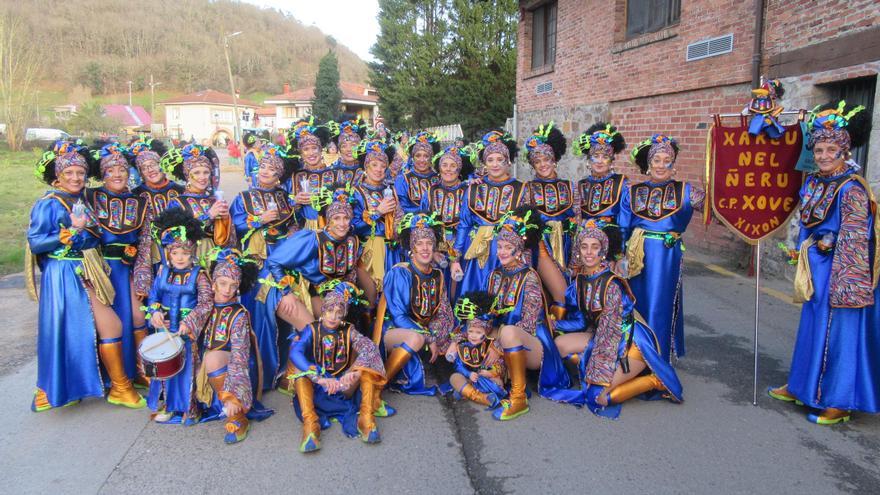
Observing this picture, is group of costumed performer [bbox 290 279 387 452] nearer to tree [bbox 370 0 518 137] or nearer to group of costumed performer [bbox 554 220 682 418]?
group of costumed performer [bbox 554 220 682 418]

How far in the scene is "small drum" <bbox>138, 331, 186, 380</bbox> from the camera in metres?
3.67

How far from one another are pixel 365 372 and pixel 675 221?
264 cm

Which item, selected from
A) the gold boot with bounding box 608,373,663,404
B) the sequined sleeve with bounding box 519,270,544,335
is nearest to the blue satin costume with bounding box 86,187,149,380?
the sequined sleeve with bounding box 519,270,544,335

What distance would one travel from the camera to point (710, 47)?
28.6ft

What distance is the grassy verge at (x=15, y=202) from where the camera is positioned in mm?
9234

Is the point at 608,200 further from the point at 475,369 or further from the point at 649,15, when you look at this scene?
the point at 649,15

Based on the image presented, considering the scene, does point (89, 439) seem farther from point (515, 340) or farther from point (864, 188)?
point (864, 188)

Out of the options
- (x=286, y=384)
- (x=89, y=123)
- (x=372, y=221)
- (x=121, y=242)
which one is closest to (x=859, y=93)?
(x=372, y=221)

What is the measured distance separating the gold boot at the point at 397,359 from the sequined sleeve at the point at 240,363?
3.19ft

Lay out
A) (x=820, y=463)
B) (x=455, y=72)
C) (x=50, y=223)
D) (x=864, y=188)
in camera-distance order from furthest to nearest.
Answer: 1. (x=455, y=72)
2. (x=50, y=223)
3. (x=864, y=188)
4. (x=820, y=463)

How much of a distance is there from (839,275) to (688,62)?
6.28m

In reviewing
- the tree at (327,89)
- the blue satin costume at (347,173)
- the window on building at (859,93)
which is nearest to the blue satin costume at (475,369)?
the blue satin costume at (347,173)

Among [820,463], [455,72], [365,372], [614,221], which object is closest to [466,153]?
[614,221]

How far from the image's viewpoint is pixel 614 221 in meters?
5.05
